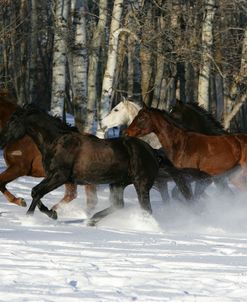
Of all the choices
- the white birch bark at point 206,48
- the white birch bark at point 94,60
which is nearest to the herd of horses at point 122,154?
the white birch bark at point 94,60

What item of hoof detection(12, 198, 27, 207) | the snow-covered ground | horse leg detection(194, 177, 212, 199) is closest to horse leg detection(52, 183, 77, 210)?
the snow-covered ground

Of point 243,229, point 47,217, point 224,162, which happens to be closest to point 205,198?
point 224,162

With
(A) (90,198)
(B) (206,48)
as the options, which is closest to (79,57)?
(B) (206,48)

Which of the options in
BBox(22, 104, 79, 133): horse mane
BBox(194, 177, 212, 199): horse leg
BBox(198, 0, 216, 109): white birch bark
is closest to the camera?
BBox(22, 104, 79, 133): horse mane

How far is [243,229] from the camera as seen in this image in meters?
9.60

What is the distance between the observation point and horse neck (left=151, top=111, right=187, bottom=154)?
416 inches

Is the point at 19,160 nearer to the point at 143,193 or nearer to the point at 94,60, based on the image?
the point at 143,193

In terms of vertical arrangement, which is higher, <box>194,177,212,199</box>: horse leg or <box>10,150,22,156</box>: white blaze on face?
<box>10,150,22,156</box>: white blaze on face

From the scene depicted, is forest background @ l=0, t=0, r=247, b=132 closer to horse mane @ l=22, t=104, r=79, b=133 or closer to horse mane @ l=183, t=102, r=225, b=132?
horse mane @ l=183, t=102, r=225, b=132

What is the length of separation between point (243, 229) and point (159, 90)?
38.1 ft

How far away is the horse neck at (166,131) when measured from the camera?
10570 millimetres

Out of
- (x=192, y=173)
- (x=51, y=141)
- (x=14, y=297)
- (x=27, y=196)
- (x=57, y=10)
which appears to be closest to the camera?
(x=14, y=297)

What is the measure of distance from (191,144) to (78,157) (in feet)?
7.63

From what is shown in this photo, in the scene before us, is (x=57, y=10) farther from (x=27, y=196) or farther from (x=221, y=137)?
(x=221, y=137)
